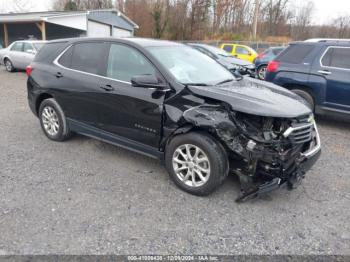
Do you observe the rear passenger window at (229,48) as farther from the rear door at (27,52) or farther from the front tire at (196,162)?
the front tire at (196,162)

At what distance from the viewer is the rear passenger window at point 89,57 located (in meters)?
4.10

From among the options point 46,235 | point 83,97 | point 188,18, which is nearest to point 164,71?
point 83,97

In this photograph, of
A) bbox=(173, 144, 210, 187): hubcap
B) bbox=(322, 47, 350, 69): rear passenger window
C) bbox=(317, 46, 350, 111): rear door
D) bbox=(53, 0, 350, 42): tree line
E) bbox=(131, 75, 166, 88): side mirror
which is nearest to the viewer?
bbox=(173, 144, 210, 187): hubcap

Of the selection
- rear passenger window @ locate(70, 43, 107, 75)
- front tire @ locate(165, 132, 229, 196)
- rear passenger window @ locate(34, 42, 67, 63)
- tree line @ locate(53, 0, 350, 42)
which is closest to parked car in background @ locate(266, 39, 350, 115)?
front tire @ locate(165, 132, 229, 196)

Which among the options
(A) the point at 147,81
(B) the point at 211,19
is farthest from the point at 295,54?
(B) the point at 211,19

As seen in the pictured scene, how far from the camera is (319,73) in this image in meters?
5.98

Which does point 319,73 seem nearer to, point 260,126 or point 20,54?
point 260,126

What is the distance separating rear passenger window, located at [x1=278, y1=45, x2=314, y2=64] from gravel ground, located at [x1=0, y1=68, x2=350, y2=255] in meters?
2.74

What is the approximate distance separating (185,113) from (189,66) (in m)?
0.95

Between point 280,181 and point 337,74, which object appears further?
point 337,74

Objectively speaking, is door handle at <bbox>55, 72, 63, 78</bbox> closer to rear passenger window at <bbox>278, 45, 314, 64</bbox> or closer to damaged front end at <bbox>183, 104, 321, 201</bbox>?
damaged front end at <bbox>183, 104, 321, 201</bbox>

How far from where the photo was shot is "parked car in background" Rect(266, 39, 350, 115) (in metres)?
5.74

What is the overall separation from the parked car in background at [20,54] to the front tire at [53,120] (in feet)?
28.6

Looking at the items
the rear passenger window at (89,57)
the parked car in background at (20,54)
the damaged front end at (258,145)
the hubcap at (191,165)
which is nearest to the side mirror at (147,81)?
the damaged front end at (258,145)
